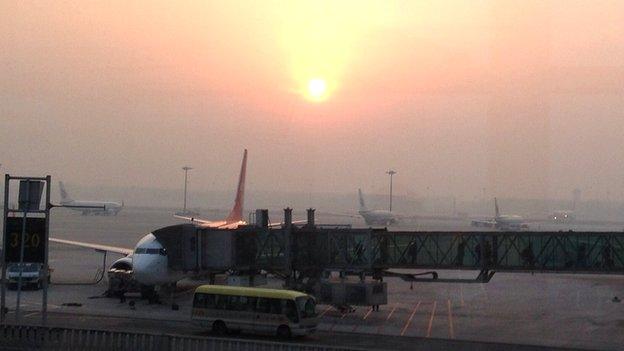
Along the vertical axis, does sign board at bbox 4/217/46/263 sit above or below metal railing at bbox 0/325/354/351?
above

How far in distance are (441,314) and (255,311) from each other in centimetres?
1431

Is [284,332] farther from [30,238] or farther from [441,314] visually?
[441,314]

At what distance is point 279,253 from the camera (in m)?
44.8

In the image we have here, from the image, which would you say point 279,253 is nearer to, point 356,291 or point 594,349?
point 356,291

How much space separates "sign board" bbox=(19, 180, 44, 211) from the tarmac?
8.25 meters

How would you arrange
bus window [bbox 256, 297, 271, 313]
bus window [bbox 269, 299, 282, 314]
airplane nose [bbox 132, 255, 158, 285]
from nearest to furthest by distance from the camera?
1. bus window [bbox 269, 299, 282, 314]
2. bus window [bbox 256, 297, 271, 313]
3. airplane nose [bbox 132, 255, 158, 285]

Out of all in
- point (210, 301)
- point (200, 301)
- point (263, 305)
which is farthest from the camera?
point (200, 301)

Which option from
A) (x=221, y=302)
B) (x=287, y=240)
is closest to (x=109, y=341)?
(x=221, y=302)

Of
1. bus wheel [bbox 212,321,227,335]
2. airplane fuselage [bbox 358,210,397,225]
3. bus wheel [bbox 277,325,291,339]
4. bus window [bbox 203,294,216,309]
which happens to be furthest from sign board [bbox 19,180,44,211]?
airplane fuselage [bbox 358,210,397,225]

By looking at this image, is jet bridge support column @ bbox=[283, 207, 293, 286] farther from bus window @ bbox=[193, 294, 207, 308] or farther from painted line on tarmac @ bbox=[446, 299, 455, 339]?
painted line on tarmac @ bbox=[446, 299, 455, 339]

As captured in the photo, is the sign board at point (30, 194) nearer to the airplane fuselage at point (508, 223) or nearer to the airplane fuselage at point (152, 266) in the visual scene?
the airplane fuselage at point (152, 266)

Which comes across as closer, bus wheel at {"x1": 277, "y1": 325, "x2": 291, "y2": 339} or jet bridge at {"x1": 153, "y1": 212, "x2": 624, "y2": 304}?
bus wheel at {"x1": 277, "y1": 325, "x2": 291, "y2": 339}

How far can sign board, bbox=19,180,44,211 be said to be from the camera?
106 ft

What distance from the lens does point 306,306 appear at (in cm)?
3619
